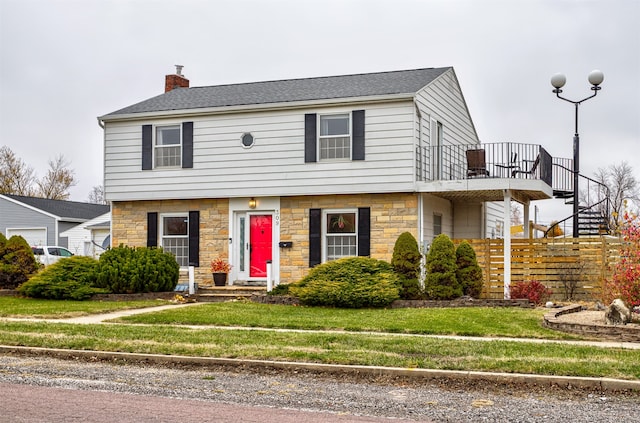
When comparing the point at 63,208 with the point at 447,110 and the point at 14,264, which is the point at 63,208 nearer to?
the point at 14,264

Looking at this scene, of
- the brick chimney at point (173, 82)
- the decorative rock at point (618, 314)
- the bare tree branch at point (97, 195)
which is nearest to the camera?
the decorative rock at point (618, 314)

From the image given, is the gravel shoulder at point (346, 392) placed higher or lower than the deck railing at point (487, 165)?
lower

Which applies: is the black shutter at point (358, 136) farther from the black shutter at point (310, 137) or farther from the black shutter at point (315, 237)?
the black shutter at point (315, 237)

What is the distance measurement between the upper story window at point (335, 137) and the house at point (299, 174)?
0.03m

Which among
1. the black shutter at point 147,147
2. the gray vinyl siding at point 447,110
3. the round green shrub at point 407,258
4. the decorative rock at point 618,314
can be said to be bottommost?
the decorative rock at point 618,314

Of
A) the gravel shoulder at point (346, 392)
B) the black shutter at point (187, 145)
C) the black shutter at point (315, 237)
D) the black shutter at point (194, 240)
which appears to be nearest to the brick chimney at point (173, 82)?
the black shutter at point (187, 145)

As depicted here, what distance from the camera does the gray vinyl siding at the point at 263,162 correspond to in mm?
18812

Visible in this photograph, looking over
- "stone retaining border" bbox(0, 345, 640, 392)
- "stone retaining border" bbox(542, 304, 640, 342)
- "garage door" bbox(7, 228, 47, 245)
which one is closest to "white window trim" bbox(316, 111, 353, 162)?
"stone retaining border" bbox(542, 304, 640, 342)

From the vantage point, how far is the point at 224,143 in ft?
67.4

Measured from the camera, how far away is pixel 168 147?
21234 mm

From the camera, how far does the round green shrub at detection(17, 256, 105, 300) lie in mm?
18312

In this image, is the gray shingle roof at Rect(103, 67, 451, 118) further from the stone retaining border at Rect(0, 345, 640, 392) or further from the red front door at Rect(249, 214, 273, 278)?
the stone retaining border at Rect(0, 345, 640, 392)

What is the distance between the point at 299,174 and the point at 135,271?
192 inches

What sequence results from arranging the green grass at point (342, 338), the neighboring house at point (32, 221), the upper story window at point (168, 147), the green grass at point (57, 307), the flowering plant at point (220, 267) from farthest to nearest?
the neighboring house at point (32, 221) → the upper story window at point (168, 147) → the flowering plant at point (220, 267) → the green grass at point (57, 307) → the green grass at point (342, 338)
